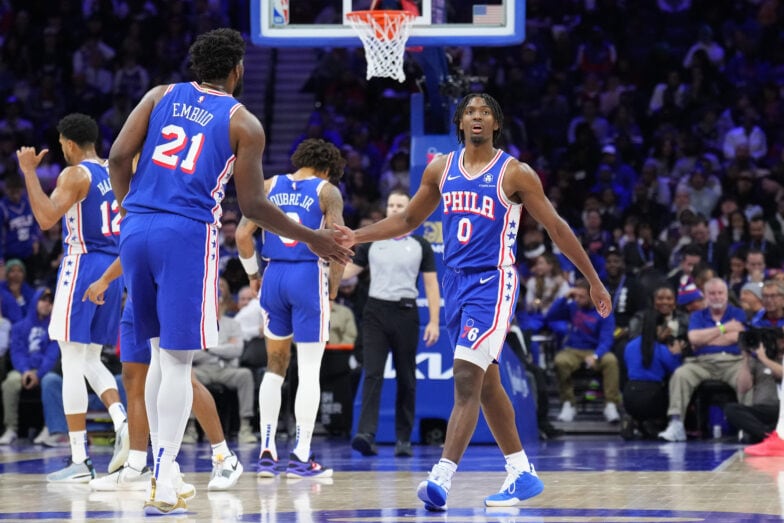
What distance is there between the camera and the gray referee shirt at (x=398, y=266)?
1187 cm

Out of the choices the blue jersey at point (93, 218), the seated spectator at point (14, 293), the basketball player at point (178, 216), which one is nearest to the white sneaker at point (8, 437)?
the seated spectator at point (14, 293)

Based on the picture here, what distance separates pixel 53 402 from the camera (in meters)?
14.0

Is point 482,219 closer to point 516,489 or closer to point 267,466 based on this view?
point 516,489

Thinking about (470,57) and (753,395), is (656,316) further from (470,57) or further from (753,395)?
(470,57)

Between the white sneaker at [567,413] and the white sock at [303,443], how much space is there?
5.51 metres

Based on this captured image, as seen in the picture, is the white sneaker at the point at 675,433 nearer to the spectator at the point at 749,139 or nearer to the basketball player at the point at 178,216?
the spectator at the point at 749,139

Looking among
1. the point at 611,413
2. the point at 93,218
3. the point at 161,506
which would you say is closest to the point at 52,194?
the point at 93,218

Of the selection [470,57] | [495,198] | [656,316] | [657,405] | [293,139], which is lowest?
[657,405]

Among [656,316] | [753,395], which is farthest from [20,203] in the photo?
[753,395]

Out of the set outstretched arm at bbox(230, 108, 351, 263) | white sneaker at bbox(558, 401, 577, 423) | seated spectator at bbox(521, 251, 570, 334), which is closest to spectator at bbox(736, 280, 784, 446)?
white sneaker at bbox(558, 401, 577, 423)

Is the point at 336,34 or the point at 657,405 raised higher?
the point at 336,34

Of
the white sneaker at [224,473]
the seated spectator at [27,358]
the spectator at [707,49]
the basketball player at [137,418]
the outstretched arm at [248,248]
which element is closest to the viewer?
the basketball player at [137,418]

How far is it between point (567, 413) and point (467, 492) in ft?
20.9

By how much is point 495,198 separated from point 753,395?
6.51m
